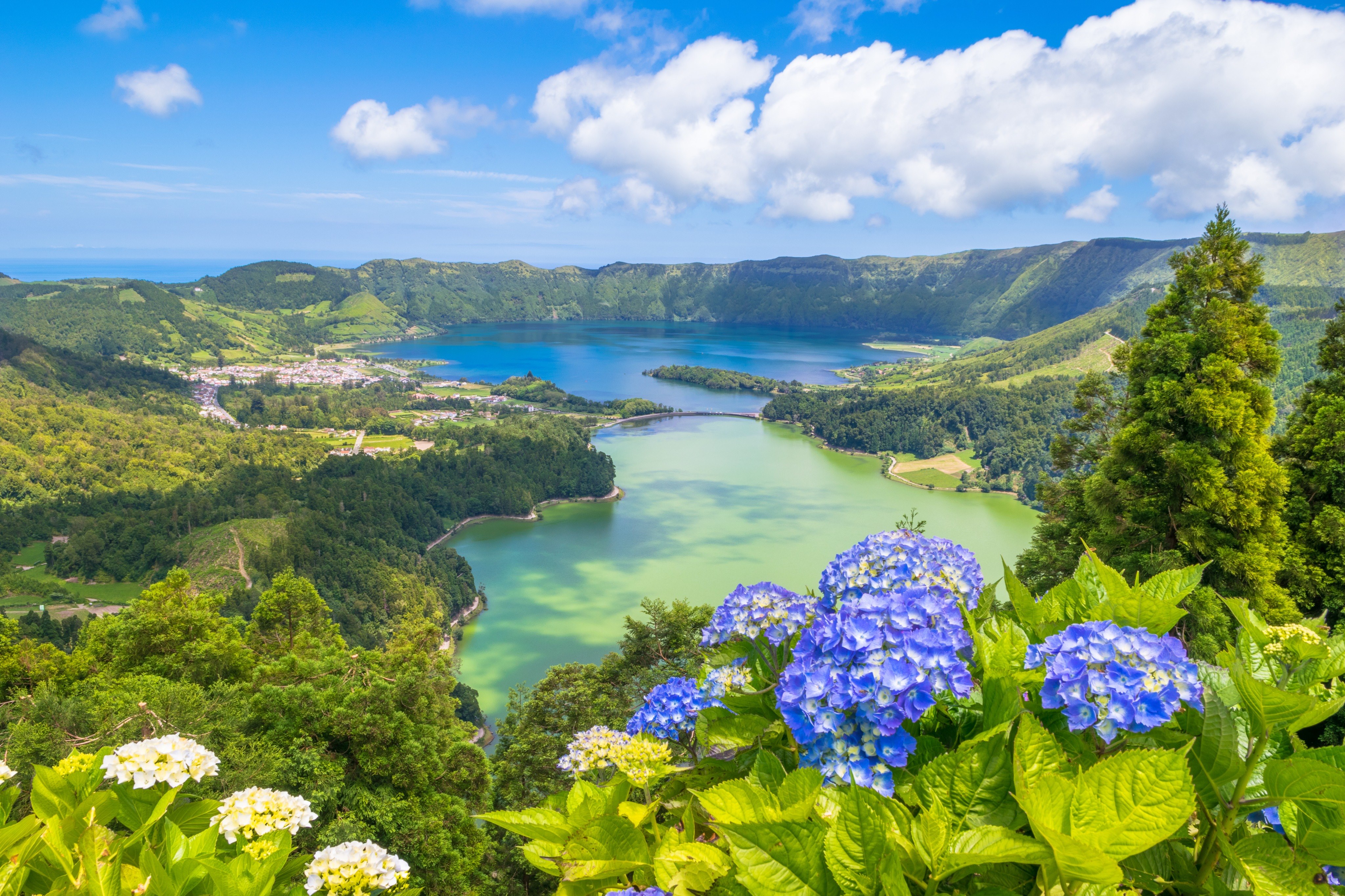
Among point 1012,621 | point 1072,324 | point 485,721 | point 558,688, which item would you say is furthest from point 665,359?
point 1012,621

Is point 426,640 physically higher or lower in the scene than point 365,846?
lower

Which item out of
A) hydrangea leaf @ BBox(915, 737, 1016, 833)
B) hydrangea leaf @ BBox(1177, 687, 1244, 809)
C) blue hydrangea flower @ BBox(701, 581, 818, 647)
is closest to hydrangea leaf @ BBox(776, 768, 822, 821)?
hydrangea leaf @ BBox(915, 737, 1016, 833)

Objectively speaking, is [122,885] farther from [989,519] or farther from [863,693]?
[989,519]

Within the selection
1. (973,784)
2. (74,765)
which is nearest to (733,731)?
(973,784)

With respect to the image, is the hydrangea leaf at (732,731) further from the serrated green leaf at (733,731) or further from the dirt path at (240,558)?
the dirt path at (240,558)

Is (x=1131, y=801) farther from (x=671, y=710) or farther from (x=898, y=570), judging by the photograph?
(x=671, y=710)
